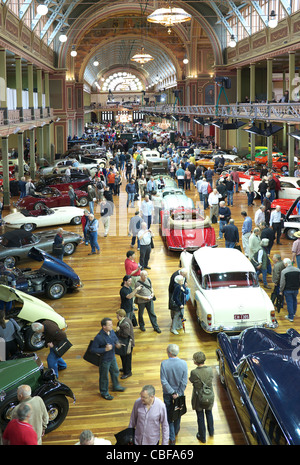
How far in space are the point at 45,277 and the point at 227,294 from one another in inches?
179

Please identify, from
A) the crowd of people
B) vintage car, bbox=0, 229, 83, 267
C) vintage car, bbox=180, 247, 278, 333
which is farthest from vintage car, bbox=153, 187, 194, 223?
vintage car, bbox=180, 247, 278, 333

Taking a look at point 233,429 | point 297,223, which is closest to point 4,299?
point 233,429

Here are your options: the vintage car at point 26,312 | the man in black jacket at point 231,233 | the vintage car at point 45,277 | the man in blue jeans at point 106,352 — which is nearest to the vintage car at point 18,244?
the vintage car at point 45,277

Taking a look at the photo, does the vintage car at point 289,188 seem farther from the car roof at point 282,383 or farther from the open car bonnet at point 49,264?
the car roof at point 282,383

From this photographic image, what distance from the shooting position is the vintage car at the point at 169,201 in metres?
18.8

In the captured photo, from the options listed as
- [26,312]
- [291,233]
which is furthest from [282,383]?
[291,233]

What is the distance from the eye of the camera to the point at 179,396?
672 cm

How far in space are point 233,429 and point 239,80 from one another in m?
38.5

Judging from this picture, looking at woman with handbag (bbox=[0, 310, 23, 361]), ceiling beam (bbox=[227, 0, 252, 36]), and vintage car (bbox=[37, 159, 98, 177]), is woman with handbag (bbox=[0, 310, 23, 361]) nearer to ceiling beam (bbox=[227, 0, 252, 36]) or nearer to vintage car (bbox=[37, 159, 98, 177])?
vintage car (bbox=[37, 159, 98, 177])

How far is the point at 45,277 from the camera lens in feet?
39.9

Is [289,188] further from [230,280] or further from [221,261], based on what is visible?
[230,280]

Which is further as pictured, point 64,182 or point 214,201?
point 64,182

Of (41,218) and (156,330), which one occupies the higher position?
(41,218)
